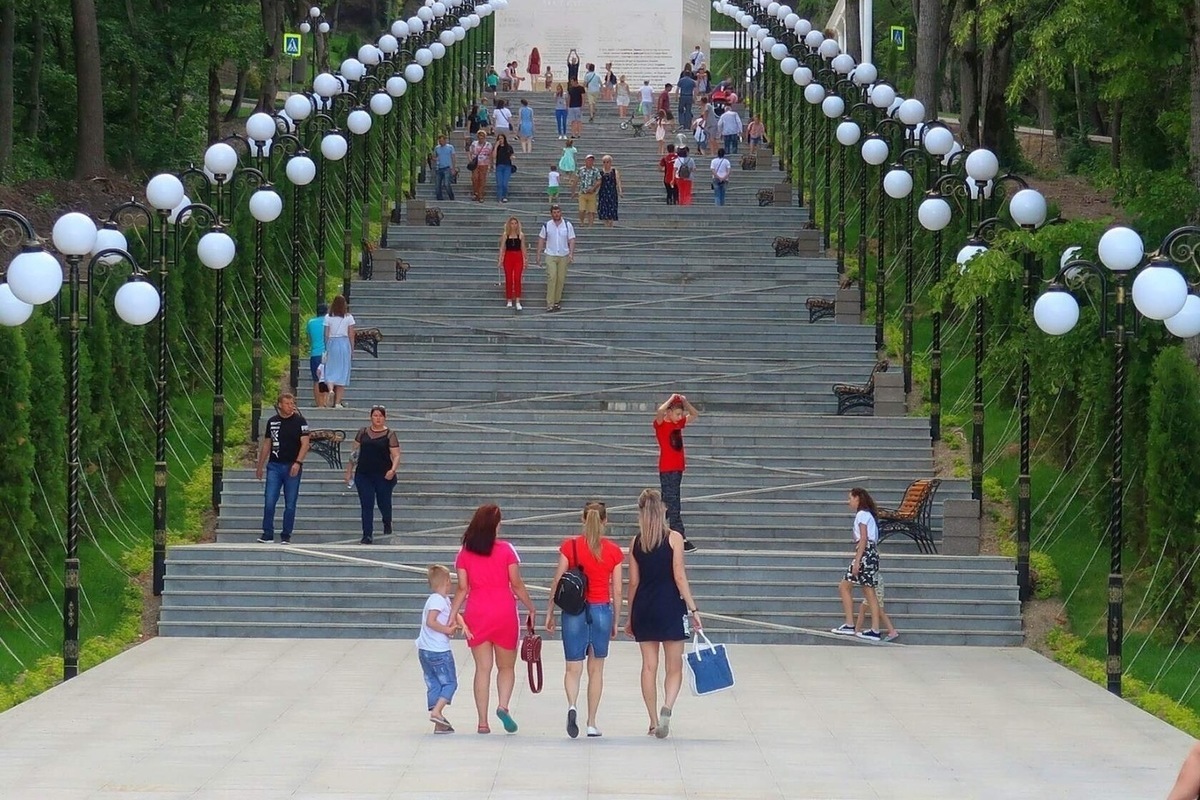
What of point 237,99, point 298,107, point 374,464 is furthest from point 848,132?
point 237,99

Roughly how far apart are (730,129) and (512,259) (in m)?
12.1

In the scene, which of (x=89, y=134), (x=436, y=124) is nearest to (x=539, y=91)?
(x=436, y=124)

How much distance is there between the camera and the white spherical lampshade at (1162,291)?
14422 millimetres

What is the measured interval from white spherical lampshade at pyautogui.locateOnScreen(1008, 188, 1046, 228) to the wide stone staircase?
11.5ft

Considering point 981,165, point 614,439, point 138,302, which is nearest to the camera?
point 138,302

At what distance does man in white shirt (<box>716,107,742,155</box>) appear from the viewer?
1572 inches

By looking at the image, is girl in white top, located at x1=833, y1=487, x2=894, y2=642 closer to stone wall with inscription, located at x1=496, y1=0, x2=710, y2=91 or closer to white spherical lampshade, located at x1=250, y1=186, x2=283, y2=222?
white spherical lampshade, located at x1=250, y1=186, x2=283, y2=222

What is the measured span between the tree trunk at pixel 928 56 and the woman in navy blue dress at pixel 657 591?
2506 centimetres

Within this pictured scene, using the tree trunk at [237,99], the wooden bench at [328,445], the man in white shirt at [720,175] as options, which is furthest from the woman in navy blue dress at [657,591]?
the tree trunk at [237,99]

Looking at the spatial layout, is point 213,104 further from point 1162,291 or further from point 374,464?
point 1162,291

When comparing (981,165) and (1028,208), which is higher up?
(981,165)

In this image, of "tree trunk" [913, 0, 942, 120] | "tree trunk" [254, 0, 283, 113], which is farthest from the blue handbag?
"tree trunk" [254, 0, 283, 113]

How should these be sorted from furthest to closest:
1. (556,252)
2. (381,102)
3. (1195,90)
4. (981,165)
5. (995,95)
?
(995,95) → (381,102) → (556,252) → (981,165) → (1195,90)

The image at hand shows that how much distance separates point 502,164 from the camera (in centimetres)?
3606
